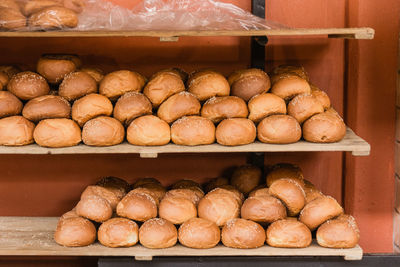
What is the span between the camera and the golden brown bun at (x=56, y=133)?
261 centimetres

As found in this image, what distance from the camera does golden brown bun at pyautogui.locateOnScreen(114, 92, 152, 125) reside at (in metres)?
2.69

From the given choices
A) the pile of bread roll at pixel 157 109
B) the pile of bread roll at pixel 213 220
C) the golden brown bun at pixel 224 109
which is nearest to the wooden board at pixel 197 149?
the pile of bread roll at pixel 157 109

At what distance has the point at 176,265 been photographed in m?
2.68

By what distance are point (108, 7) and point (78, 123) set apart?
2.21ft

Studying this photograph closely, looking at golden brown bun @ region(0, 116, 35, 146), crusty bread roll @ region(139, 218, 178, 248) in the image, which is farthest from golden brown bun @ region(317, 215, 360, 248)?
golden brown bun @ region(0, 116, 35, 146)

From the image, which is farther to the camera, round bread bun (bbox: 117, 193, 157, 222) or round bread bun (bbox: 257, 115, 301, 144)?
round bread bun (bbox: 117, 193, 157, 222)

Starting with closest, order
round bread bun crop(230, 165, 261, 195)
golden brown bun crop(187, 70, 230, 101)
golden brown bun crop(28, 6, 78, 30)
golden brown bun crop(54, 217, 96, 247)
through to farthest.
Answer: golden brown bun crop(28, 6, 78, 30), golden brown bun crop(54, 217, 96, 247), golden brown bun crop(187, 70, 230, 101), round bread bun crop(230, 165, 261, 195)

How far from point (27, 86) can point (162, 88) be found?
706 mm

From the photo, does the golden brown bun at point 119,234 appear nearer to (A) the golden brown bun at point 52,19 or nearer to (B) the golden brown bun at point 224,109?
(B) the golden brown bun at point 224,109


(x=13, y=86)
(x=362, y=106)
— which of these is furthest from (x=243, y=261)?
(x=13, y=86)

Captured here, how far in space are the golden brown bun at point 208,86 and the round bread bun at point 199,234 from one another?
0.67m

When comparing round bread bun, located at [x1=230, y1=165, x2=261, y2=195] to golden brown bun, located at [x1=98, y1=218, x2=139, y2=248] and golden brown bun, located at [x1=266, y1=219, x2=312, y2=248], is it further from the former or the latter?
golden brown bun, located at [x1=98, y1=218, x2=139, y2=248]

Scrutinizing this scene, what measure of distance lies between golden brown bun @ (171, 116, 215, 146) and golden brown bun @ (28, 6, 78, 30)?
74 centimetres

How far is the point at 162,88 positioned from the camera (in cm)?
278
